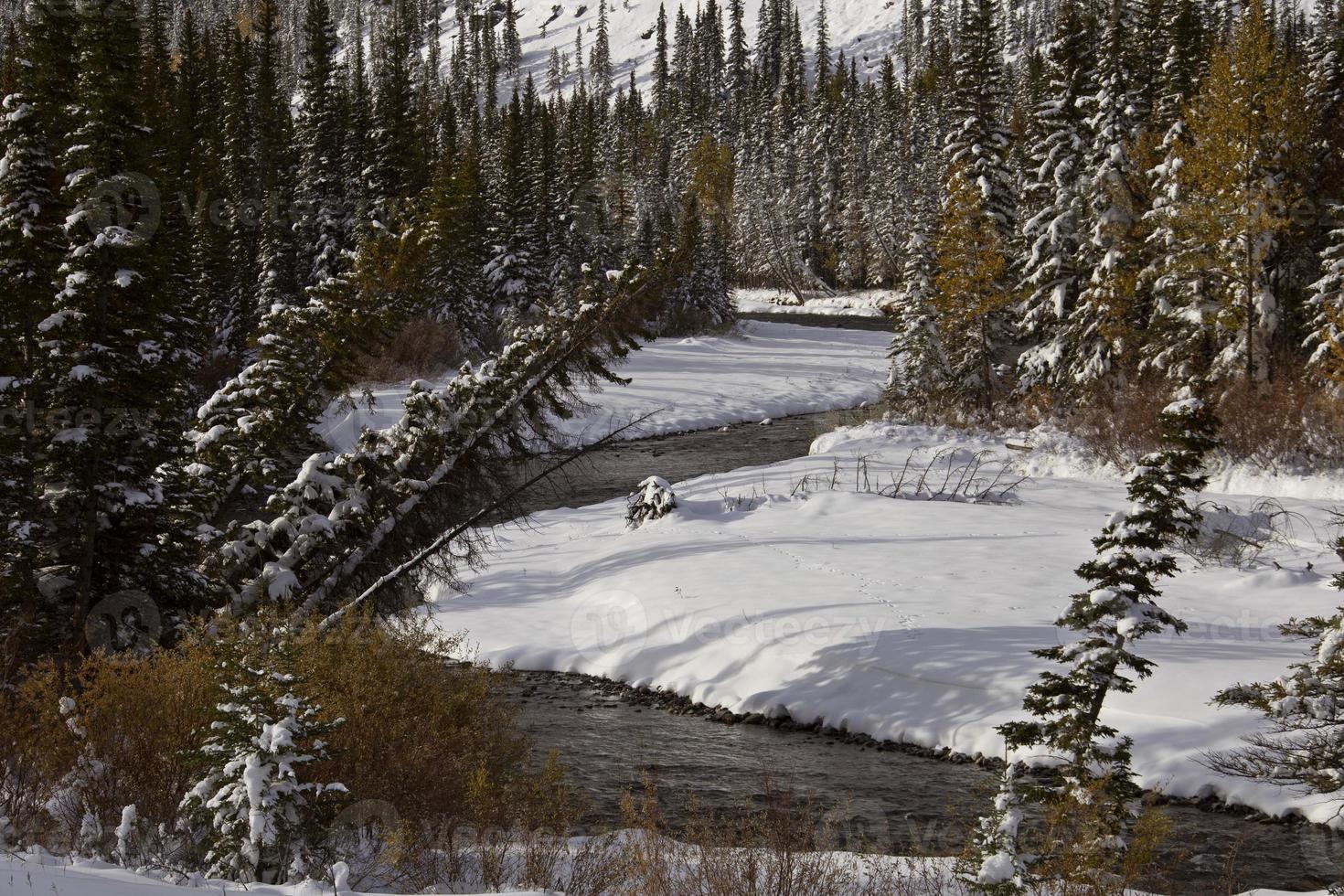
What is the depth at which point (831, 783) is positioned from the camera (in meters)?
11.8

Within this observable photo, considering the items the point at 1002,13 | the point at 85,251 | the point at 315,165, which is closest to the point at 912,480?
the point at 85,251

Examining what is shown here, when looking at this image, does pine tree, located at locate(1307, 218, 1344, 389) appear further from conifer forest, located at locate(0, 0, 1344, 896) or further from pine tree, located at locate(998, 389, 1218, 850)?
pine tree, located at locate(998, 389, 1218, 850)

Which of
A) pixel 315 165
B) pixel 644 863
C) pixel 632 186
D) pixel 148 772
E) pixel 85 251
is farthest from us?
pixel 632 186

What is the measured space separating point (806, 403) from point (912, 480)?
14.2 m

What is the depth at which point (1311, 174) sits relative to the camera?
84.4ft

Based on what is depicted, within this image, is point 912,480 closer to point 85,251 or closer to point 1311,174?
point 1311,174

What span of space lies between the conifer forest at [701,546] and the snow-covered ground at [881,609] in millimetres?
81

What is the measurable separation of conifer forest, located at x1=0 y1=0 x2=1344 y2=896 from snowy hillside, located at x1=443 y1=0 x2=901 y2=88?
124620 millimetres

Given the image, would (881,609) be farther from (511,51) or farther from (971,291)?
(511,51)

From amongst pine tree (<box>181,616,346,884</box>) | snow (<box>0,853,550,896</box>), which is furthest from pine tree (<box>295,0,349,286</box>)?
snow (<box>0,853,550,896</box>)
